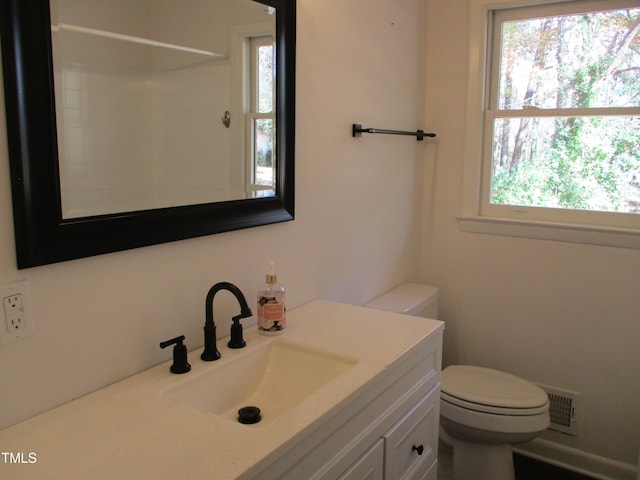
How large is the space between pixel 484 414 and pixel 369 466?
3.05 feet

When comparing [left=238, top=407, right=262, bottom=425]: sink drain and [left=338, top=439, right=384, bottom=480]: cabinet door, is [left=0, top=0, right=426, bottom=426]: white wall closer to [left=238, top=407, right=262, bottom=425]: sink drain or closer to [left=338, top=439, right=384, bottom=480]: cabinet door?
[left=238, top=407, right=262, bottom=425]: sink drain

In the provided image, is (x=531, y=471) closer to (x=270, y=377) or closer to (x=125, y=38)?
(x=270, y=377)

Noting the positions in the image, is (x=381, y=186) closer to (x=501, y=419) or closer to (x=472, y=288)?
(x=472, y=288)

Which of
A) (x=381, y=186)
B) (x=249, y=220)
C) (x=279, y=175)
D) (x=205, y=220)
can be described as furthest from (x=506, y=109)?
(x=205, y=220)

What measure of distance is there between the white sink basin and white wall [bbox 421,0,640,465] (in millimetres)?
1423

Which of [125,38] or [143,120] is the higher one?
[125,38]

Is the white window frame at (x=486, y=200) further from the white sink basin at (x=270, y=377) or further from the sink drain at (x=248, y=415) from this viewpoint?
the sink drain at (x=248, y=415)

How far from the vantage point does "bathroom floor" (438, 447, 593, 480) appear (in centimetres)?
239

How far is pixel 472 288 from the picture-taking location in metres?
2.63

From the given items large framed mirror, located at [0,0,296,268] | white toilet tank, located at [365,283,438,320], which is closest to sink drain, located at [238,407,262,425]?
large framed mirror, located at [0,0,296,268]

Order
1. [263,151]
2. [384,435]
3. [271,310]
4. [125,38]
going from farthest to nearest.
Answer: [263,151] < [271,310] < [384,435] < [125,38]

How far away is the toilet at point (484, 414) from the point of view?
6.77ft

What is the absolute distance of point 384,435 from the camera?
1382 mm

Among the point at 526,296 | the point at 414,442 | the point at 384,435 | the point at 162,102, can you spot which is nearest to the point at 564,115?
the point at 526,296
